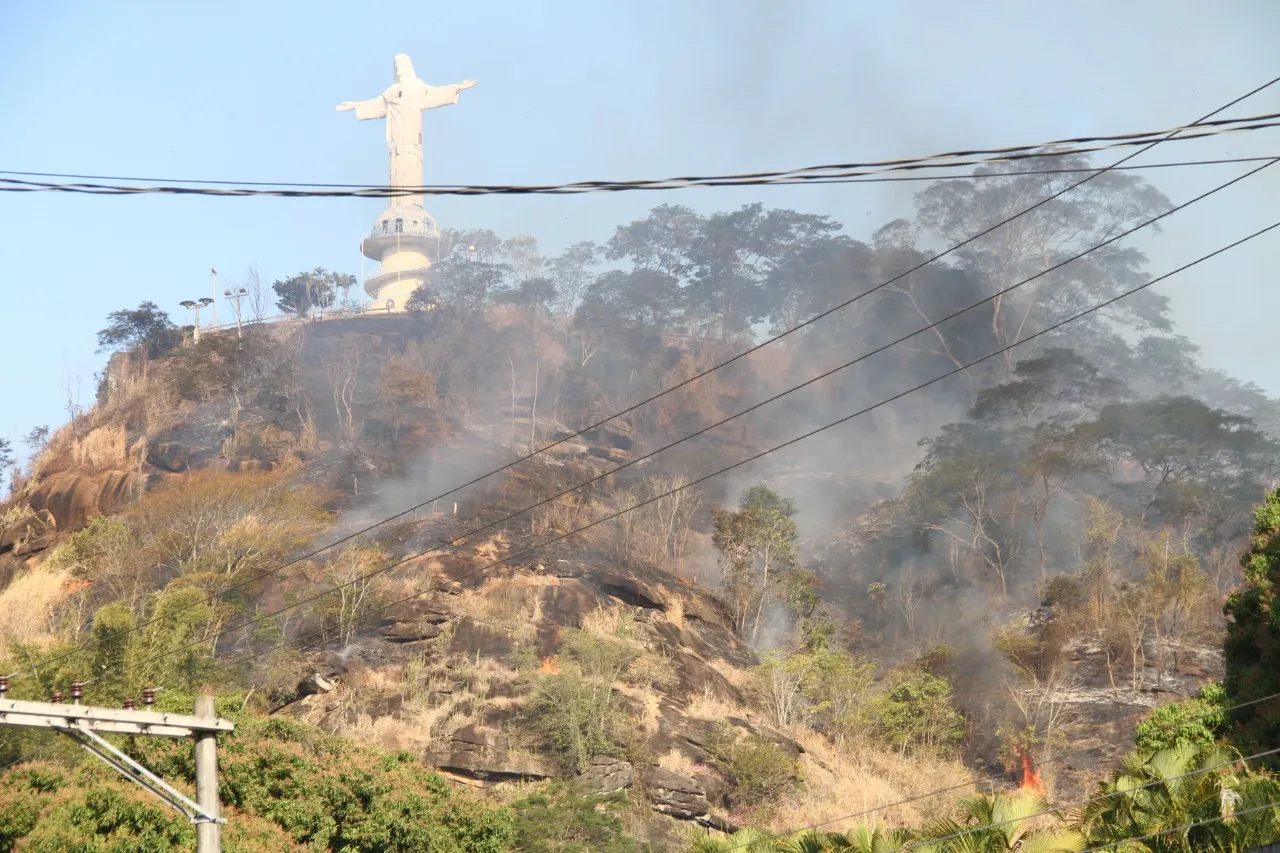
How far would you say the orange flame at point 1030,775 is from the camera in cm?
3821

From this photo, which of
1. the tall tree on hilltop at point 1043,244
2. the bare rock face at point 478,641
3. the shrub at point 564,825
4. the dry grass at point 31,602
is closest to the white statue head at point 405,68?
the tall tree on hilltop at point 1043,244

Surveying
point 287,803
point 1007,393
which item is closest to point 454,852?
point 287,803

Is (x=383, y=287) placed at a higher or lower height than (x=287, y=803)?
higher

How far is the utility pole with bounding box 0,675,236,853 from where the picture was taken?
11.4m

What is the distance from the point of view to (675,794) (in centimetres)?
3741

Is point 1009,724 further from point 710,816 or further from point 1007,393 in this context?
point 1007,393

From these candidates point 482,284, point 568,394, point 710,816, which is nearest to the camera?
point 710,816

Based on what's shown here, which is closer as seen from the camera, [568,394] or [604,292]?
[568,394]

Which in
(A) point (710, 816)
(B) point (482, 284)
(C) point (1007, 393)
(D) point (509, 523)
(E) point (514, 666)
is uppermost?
(B) point (482, 284)

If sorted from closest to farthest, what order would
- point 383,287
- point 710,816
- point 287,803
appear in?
1. point 287,803
2. point 710,816
3. point 383,287

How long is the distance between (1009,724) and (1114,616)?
6.97m

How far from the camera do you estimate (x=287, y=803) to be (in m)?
23.4

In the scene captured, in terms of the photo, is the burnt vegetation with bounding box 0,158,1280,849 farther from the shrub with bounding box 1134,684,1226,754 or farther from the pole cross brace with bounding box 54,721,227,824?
the pole cross brace with bounding box 54,721,227,824

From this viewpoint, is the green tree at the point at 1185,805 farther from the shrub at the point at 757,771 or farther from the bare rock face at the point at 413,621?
the bare rock face at the point at 413,621
